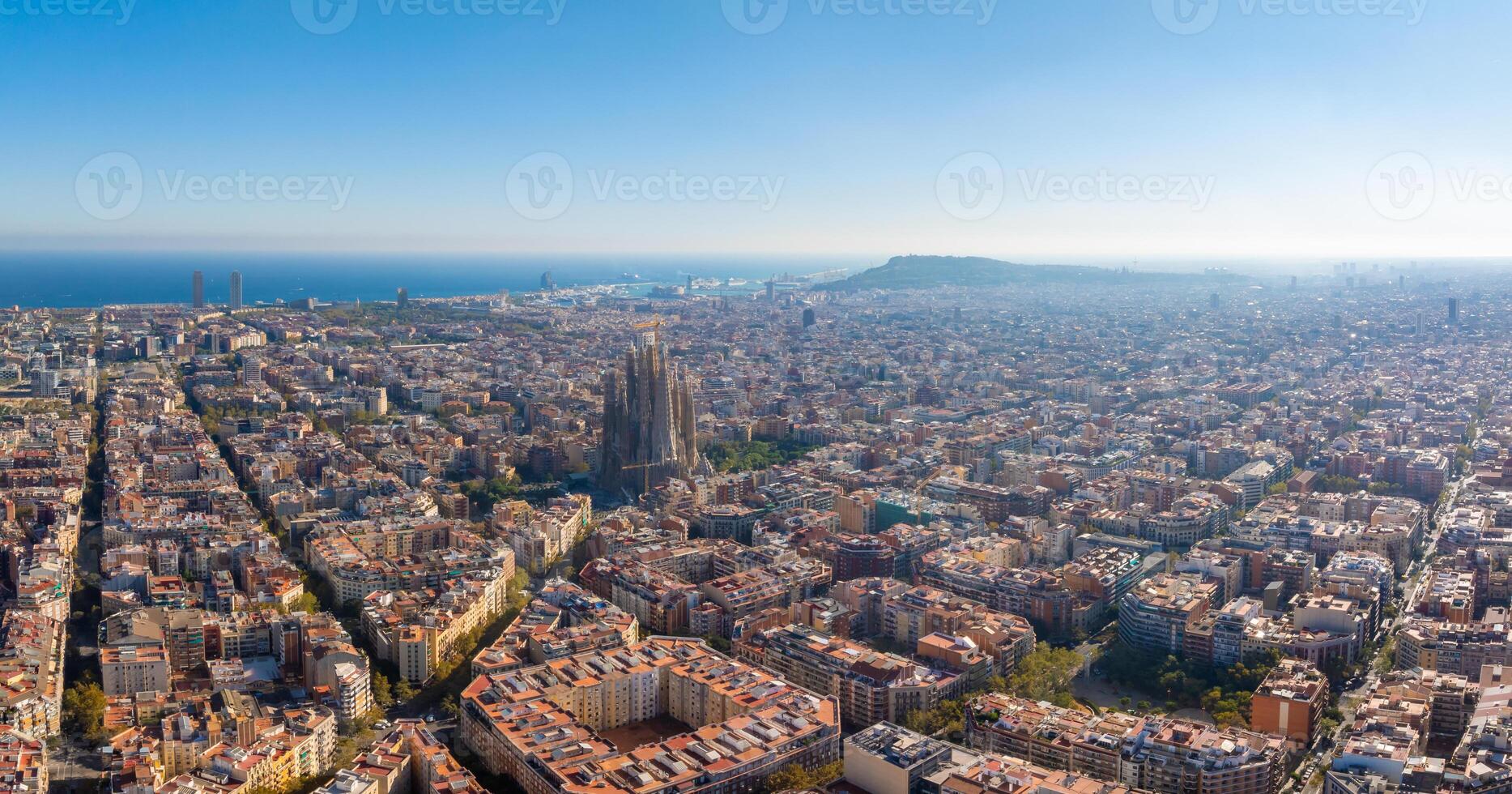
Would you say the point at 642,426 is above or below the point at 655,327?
below

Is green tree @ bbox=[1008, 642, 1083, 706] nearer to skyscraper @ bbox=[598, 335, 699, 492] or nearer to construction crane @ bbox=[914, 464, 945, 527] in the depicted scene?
construction crane @ bbox=[914, 464, 945, 527]

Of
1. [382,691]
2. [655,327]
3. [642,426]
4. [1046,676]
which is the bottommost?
[382,691]

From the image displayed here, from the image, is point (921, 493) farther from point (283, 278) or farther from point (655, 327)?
point (283, 278)

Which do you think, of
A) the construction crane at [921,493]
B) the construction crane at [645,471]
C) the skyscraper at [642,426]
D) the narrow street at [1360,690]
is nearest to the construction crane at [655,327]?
the skyscraper at [642,426]

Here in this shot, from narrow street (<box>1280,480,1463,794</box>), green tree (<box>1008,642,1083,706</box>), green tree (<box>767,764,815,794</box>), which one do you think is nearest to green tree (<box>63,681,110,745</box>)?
green tree (<box>767,764,815,794</box>)

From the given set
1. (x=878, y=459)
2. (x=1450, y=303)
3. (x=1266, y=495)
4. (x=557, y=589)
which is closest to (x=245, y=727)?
(x=557, y=589)

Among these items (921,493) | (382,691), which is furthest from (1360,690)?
(382,691)

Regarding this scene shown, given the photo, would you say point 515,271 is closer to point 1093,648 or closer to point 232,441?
point 232,441
